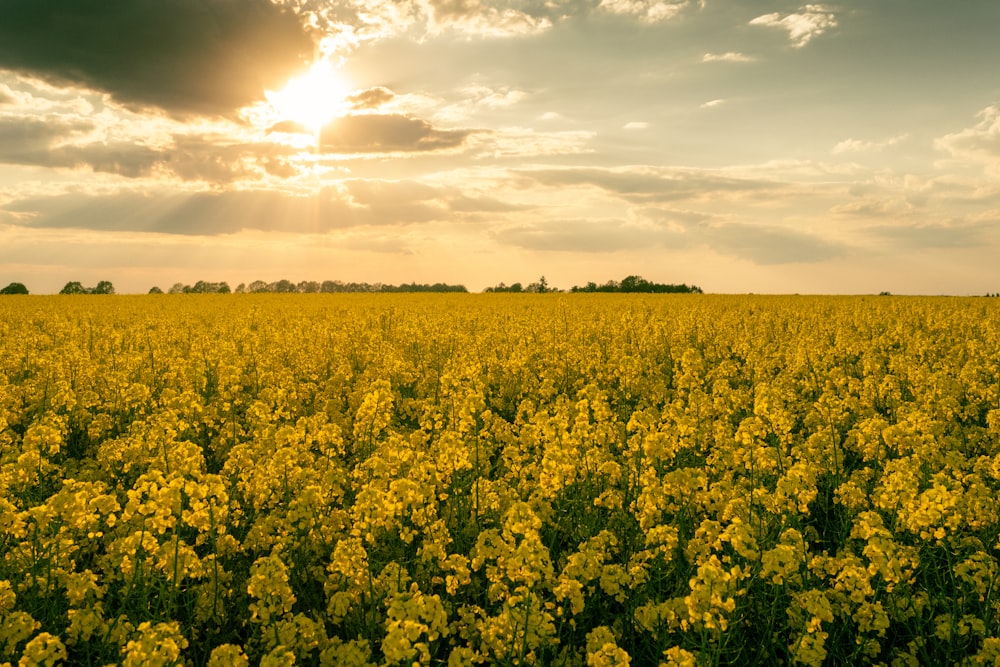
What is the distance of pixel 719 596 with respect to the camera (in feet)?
11.8

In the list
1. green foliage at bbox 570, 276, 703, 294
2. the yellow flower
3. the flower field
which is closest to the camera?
the yellow flower

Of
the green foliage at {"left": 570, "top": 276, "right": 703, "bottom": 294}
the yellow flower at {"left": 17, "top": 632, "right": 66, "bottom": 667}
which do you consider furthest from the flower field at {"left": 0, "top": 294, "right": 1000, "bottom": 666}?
the green foliage at {"left": 570, "top": 276, "right": 703, "bottom": 294}

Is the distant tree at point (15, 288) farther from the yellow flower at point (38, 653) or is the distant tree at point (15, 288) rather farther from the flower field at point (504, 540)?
the yellow flower at point (38, 653)

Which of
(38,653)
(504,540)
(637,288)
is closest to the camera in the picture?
(38,653)

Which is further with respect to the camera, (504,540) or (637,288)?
(637,288)

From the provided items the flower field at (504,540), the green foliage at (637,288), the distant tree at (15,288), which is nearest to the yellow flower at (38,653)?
the flower field at (504,540)

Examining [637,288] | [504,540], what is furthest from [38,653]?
[637,288]

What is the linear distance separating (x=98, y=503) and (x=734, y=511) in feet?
16.4

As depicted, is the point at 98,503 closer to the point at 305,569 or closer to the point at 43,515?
the point at 43,515

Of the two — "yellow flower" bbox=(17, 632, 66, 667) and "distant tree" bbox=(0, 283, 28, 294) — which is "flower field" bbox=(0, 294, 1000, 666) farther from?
"distant tree" bbox=(0, 283, 28, 294)

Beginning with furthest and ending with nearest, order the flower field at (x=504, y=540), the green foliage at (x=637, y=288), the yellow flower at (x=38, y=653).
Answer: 1. the green foliage at (x=637, y=288)
2. the flower field at (x=504, y=540)
3. the yellow flower at (x=38, y=653)

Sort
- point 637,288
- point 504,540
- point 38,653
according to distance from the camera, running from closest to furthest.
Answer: point 38,653
point 504,540
point 637,288

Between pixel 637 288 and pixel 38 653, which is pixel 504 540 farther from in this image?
pixel 637 288

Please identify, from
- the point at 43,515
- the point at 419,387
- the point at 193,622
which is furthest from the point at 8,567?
the point at 419,387
